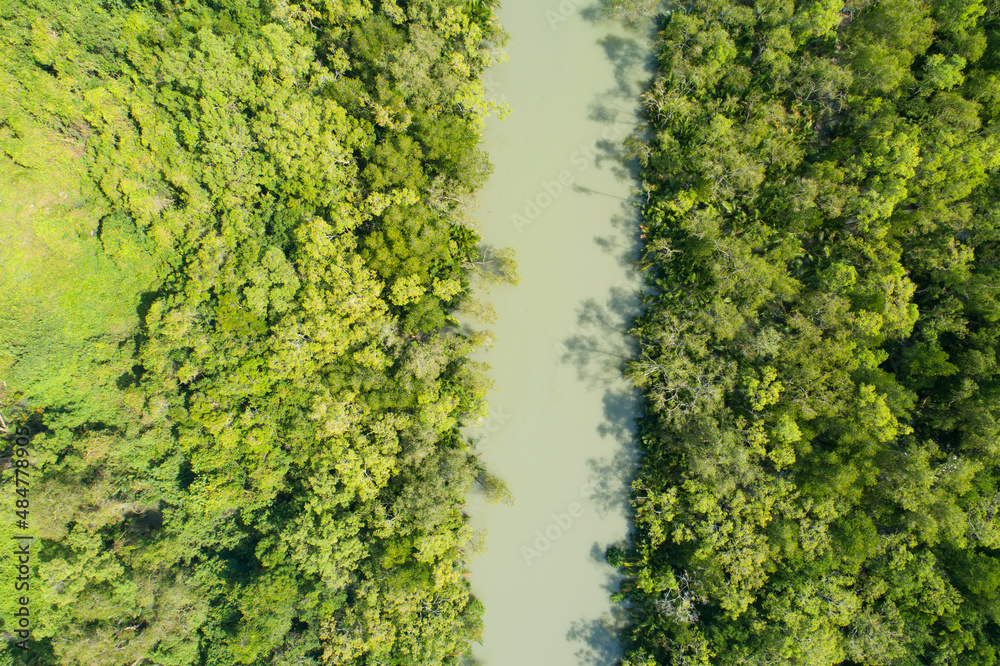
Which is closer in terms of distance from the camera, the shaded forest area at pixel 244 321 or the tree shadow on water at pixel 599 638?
the shaded forest area at pixel 244 321

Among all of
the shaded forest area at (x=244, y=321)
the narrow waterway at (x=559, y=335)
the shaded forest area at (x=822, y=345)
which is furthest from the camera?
the narrow waterway at (x=559, y=335)

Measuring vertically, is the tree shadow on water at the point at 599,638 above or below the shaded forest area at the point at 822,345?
below

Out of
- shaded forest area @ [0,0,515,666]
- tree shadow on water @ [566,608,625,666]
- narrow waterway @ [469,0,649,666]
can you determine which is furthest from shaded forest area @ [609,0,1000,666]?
shaded forest area @ [0,0,515,666]

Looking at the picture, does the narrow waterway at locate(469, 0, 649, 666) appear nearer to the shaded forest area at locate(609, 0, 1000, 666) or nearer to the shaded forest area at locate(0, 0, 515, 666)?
the shaded forest area at locate(609, 0, 1000, 666)

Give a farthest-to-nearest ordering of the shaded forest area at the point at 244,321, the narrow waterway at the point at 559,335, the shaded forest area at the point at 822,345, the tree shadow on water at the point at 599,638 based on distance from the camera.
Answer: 1. the narrow waterway at the point at 559,335
2. the tree shadow on water at the point at 599,638
3. the shaded forest area at the point at 244,321
4. the shaded forest area at the point at 822,345

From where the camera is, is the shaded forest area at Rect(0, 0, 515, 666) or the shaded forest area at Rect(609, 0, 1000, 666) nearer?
the shaded forest area at Rect(609, 0, 1000, 666)

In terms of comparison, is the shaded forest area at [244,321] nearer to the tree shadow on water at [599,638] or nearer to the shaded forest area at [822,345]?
the tree shadow on water at [599,638]

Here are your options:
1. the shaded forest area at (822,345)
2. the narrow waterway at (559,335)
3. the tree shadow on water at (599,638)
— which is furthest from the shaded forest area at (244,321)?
the shaded forest area at (822,345)

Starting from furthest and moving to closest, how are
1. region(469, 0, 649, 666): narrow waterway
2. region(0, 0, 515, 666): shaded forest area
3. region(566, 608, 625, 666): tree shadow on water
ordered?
region(469, 0, 649, 666): narrow waterway, region(566, 608, 625, 666): tree shadow on water, region(0, 0, 515, 666): shaded forest area

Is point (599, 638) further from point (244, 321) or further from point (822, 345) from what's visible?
point (244, 321)
